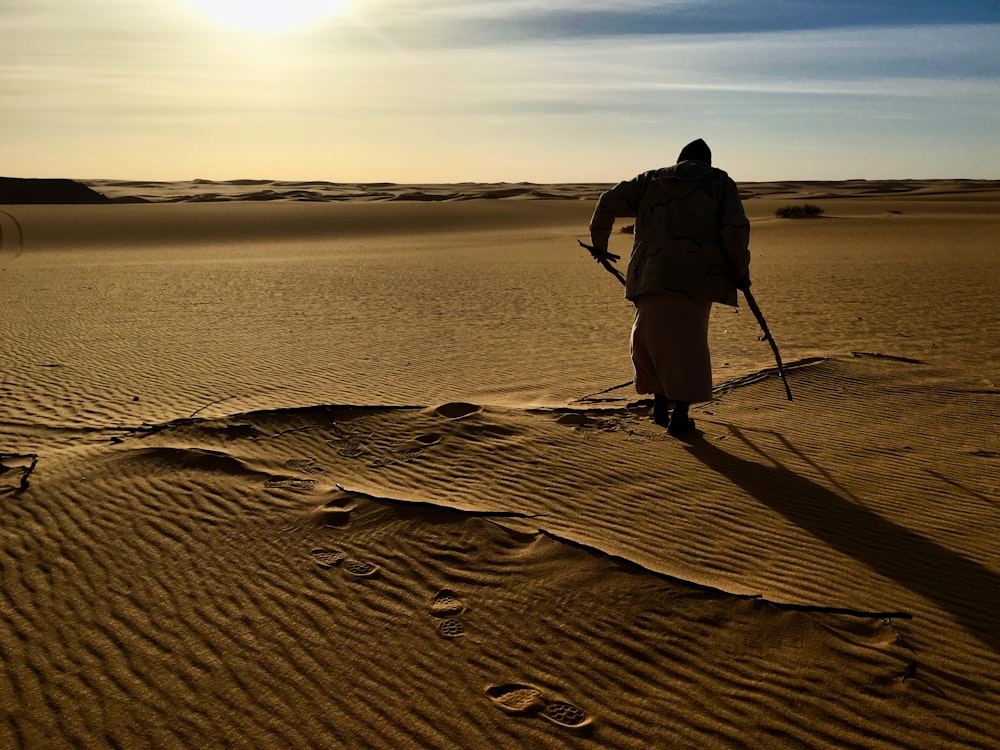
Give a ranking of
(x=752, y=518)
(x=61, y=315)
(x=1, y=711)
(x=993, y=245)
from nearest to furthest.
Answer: (x=1, y=711)
(x=752, y=518)
(x=61, y=315)
(x=993, y=245)

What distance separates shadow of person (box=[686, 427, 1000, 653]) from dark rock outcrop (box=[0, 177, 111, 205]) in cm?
6078

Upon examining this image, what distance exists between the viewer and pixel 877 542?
4246 mm

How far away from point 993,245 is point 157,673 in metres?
25.4

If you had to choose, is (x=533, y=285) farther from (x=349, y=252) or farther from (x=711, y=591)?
(x=711, y=591)

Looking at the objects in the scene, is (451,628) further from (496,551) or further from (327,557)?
(327,557)

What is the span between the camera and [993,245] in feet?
74.9

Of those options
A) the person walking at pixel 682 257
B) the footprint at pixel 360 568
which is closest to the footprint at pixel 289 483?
the footprint at pixel 360 568

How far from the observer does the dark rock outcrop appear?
54.7 metres

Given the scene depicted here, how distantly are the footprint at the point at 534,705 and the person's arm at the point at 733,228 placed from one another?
10.4 feet

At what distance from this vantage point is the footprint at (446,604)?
11.9 feet

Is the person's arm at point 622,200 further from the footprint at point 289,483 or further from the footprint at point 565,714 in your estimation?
the footprint at point 565,714

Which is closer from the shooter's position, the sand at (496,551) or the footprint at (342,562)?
the sand at (496,551)

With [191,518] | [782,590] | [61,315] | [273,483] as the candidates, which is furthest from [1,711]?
[61,315]

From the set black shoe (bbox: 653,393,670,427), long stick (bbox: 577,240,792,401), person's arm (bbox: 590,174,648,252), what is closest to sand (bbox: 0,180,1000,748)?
black shoe (bbox: 653,393,670,427)
